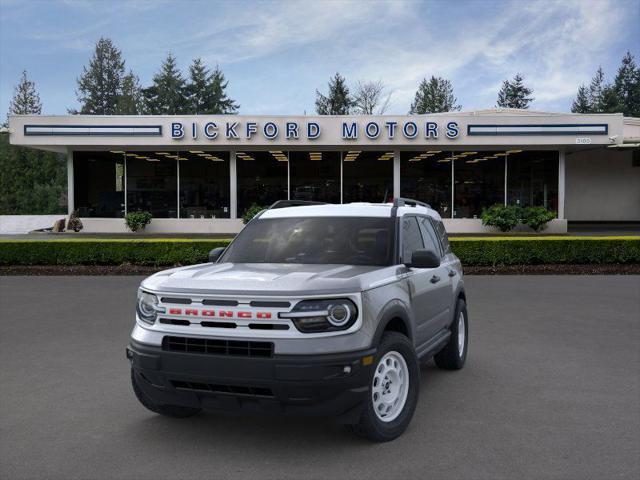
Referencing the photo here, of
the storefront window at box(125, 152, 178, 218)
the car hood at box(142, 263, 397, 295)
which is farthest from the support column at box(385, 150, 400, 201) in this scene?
the car hood at box(142, 263, 397, 295)

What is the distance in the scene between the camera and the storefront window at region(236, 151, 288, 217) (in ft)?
93.8

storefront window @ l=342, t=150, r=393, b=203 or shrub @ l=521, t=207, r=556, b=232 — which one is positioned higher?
storefront window @ l=342, t=150, r=393, b=203

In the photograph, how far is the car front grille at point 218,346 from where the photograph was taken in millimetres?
4094

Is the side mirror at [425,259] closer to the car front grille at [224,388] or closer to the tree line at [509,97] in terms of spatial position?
the car front grille at [224,388]

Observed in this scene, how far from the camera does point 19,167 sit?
201 ft

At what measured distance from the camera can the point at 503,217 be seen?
26859mm

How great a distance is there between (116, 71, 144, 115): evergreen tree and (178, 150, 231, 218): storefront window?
5162cm

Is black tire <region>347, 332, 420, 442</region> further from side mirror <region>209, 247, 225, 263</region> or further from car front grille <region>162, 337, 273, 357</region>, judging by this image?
side mirror <region>209, 247, 225, 263</region>

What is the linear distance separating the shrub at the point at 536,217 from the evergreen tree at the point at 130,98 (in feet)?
199

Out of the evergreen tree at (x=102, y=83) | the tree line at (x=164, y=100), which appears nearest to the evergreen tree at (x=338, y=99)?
the tree line at (x=164, y=100)

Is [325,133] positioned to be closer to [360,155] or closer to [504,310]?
[360,155]

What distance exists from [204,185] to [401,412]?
982 inches

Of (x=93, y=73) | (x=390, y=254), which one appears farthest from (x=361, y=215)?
(x=93, y=73)

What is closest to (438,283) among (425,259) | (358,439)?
(425,259)
